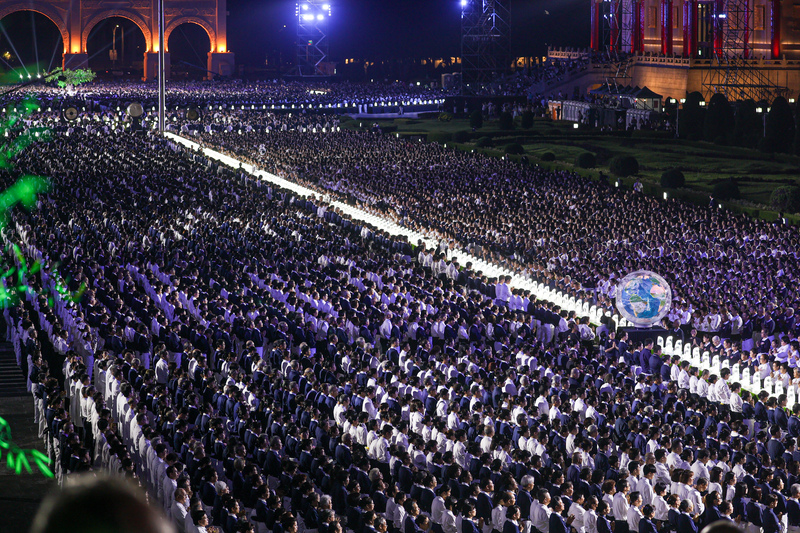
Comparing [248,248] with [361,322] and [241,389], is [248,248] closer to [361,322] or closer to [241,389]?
[361,322]

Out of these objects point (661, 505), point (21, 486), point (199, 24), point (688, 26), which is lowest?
point (21, 486)

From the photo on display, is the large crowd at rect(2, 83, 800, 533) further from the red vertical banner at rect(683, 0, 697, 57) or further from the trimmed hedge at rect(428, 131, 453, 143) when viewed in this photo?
the red vertical banner at rect(683, 0, 697, 57)

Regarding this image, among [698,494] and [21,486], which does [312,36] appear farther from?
[698,494]

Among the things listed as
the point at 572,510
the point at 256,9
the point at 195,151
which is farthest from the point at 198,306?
the point at 256,9

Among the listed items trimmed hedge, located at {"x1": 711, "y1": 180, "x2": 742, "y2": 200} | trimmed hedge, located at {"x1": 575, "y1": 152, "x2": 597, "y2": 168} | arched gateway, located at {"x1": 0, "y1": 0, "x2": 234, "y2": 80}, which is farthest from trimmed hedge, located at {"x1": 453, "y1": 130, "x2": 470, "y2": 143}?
arched gateway, located at {"x1": 0, "y1": 0, "x2": 234, "y2": 80}

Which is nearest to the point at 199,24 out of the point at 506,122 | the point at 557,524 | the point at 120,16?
the point at 120,16

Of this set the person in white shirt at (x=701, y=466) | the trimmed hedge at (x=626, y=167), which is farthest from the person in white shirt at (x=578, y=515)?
the trimmed hedge at (x=626, y=167)

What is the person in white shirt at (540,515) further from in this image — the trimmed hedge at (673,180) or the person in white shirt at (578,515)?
the trimmed hedge at (673,180)
